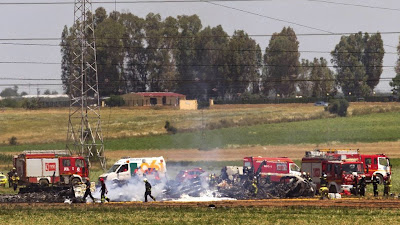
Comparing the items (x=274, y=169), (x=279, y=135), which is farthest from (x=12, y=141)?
(x=274, y=169)

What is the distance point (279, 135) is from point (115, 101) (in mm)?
23818

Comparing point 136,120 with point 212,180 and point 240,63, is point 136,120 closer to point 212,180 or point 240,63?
point 240,63

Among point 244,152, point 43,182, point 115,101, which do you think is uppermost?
point 115,101

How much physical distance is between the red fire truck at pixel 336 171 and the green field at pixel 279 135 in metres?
33.4

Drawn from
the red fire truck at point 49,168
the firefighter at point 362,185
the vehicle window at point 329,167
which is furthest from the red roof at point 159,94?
the firefighter at point 362,185

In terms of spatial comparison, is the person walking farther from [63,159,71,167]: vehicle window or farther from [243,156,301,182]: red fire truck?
[63,159,71,167]: vehicle window

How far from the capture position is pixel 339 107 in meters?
116

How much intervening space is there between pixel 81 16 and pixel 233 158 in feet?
77.9

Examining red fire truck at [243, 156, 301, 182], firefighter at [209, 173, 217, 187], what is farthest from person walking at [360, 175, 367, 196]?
firefighter at [209, 173, 217, 187]

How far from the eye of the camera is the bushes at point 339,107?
115m

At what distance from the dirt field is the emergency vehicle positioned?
79.3 feet

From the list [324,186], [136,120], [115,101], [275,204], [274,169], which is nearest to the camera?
[275,204]

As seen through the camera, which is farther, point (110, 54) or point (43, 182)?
point (110, 54)

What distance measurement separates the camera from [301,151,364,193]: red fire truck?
50719 millimetres
